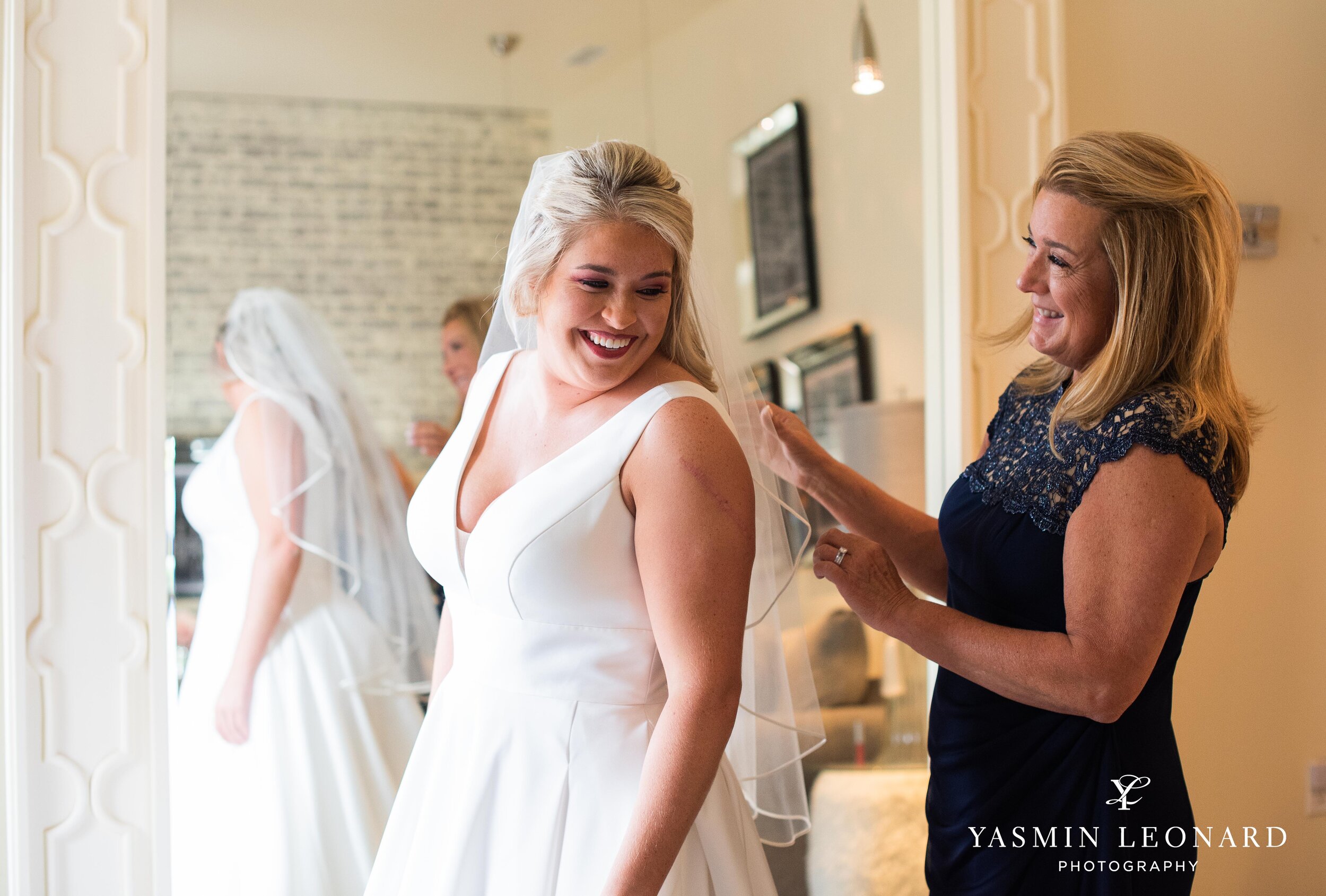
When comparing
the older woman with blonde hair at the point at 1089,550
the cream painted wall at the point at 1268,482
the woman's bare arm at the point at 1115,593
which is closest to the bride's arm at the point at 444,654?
the older woman with blonde hair at the point at 1089,550

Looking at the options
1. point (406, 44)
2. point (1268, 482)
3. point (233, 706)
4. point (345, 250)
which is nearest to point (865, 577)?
point (345, 250)

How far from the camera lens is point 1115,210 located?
1.27 m

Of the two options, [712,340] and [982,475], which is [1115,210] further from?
[712,340]

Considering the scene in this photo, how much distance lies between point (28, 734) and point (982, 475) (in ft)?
5.61

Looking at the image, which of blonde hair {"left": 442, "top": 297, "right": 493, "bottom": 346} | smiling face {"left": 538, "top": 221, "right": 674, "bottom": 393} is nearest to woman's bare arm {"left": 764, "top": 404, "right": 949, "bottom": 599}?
smiling face {"left": 538, "top": 221, "right": 674, "bottom": 393}

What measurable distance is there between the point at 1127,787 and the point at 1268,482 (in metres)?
1.39

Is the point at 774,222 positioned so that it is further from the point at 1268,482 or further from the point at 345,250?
the point at 1268,482

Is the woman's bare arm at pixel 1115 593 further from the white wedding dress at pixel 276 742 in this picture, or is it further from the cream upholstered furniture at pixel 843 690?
the white wedding dress at pixel 276 742

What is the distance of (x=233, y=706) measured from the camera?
194 cm

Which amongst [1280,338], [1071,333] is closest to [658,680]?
[1071,333]

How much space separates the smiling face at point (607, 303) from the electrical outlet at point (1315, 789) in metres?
2.13

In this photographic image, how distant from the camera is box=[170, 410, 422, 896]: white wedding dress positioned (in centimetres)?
192

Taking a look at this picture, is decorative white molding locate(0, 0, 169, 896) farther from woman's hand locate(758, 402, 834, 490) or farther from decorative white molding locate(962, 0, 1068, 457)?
decorative white molding locate(962, 0, 1068, 457)

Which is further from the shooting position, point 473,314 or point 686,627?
point 473,314
